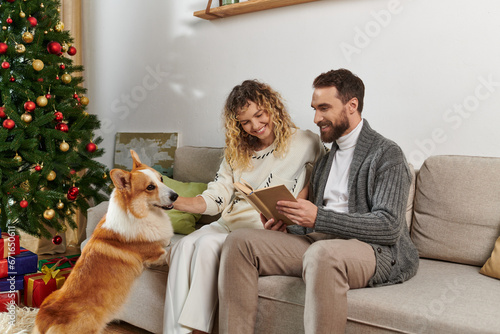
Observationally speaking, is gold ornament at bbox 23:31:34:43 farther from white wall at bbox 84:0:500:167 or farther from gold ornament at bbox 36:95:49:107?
white wall at bbox 84:0:500:167

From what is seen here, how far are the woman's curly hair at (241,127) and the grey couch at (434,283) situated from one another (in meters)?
0.55

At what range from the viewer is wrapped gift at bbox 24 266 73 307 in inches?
89.1

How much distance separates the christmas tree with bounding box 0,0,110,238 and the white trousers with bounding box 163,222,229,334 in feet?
4.48

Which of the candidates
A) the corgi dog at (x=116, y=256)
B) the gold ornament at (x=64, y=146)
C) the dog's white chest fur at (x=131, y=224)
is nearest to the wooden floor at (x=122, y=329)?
the corgi dog at (x=116, y=256)

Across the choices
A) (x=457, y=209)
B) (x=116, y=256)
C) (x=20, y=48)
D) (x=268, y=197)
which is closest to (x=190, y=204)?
(x=116, y=256)

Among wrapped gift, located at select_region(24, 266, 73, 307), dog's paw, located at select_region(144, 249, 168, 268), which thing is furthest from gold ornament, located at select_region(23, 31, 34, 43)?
dog's paw, located at select_region(144, 249, 168, 268)

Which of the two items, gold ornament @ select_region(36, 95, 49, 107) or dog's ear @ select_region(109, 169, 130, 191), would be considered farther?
gold ornament @ select_region(36, 95, 49, 107)

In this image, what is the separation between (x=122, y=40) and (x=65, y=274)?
1974 mm

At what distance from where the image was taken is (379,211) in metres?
1.47

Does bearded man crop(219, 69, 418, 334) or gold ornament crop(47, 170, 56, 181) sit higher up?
bearded man crop(219, 69, 418, 334)

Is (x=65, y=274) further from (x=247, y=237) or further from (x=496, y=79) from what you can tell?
(x=496, y=79)

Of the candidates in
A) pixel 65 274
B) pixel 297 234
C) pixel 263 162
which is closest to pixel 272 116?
pixel 263 162

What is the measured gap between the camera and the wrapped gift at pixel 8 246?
231 cm

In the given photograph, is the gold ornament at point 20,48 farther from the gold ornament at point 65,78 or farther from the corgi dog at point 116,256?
the corgi dog at point 116,256
